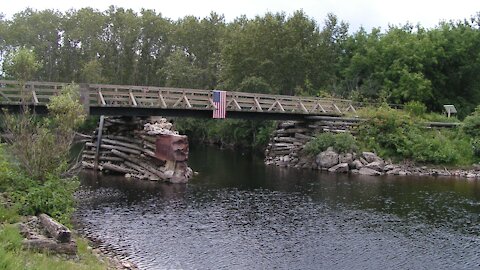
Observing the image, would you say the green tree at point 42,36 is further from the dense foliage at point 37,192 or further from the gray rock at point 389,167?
the dense foliage at point 37,192

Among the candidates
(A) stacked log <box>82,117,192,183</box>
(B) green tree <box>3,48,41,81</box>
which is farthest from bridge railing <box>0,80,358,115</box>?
(B) green tree <box>3,48,41,81</box>

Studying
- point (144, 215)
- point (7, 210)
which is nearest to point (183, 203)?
point (144, 215)

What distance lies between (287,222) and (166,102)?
19049 mm

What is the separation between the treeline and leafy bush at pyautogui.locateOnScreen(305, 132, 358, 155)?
467 inches

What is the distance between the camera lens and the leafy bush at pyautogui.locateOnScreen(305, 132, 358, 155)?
4216cm

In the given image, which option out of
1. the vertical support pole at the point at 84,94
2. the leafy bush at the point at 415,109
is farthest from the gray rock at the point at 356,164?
the vertical support pole at the point at 84,94

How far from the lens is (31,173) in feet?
66.5

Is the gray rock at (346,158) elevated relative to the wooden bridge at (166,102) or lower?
lower

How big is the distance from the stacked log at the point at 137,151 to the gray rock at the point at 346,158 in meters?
12.5

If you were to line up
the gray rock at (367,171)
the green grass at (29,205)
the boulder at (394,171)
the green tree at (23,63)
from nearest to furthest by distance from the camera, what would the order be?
the green grass at (29,205), the green tree at (23,63), the gray rock at (367,171), the boulder at (394,171)

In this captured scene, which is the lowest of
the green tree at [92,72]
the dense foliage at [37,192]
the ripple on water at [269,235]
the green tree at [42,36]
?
the ripple on water at [269,235]

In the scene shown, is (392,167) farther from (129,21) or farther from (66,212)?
(129,21)

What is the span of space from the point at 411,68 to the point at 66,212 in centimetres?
4429

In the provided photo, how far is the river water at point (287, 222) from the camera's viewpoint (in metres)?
18.3
